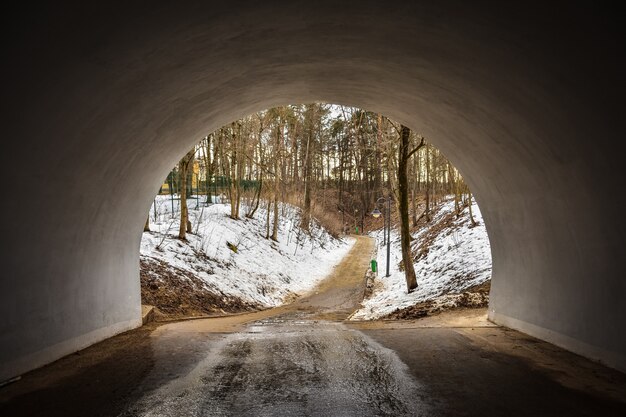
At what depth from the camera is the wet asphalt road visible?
4.30 metres

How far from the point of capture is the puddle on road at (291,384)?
168 inches

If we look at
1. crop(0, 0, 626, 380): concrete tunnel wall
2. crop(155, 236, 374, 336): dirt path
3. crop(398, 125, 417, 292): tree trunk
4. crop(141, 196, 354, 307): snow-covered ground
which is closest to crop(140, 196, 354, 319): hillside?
crop(141, 196, 354, 307): snow-covered ground

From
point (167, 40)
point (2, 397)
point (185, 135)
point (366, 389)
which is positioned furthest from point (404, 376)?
point (185, 135)

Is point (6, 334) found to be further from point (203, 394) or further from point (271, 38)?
point (271, 38)

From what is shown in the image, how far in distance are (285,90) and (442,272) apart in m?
11.8

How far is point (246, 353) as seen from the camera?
6.66m

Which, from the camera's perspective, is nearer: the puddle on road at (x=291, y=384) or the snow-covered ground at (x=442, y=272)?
the puddle on road at (x=291, y=384)

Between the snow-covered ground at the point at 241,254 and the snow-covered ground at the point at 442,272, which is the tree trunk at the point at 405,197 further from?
the snow-covered ground at the point at 241,254

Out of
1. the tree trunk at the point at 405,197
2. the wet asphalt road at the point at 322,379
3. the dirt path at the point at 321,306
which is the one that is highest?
the tree trunk at the point at 405,197

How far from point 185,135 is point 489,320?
7.02 metres

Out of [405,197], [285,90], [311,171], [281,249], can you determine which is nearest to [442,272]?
[405,197]

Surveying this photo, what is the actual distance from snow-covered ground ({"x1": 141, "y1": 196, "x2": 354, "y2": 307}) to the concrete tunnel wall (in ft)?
31.4

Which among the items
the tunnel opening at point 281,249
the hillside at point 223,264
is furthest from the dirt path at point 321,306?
the hillside at point 223,264

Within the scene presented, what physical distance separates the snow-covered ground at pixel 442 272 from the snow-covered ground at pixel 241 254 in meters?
4.45
